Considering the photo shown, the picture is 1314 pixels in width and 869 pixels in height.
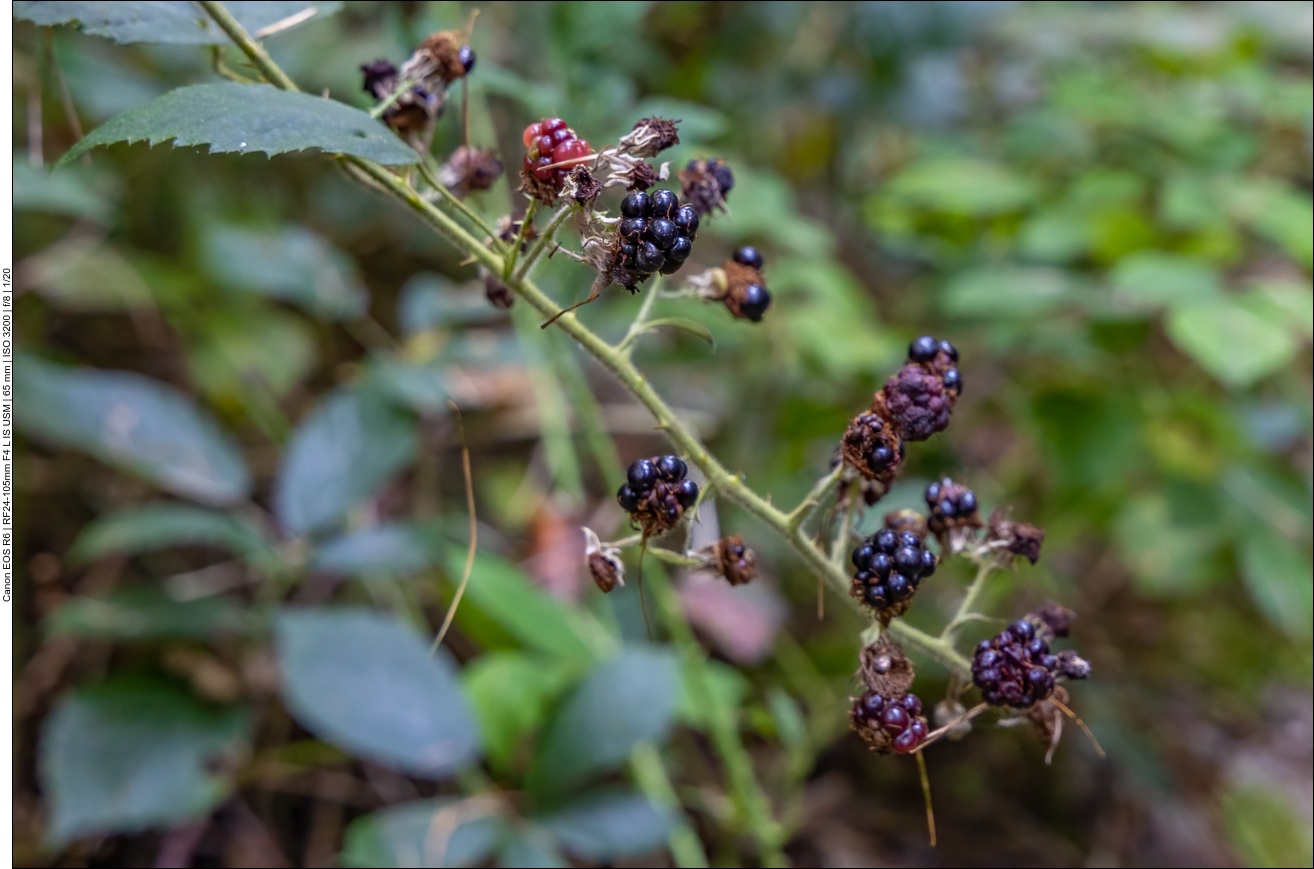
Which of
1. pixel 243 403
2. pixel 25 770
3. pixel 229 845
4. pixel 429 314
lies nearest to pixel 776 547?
pixel 429 314

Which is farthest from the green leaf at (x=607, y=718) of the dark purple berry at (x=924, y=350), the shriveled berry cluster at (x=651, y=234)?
the shriveled berry cluster at (x=651, y=234)

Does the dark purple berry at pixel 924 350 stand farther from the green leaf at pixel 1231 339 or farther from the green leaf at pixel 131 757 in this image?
the green leaf at pixel 131 757

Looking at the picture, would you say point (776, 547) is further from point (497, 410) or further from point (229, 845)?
point (229, 845)

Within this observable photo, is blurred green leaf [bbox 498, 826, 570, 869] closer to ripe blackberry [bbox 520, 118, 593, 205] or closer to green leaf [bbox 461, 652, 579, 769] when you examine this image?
green leaf [bbox 461, 652, 579, 769]

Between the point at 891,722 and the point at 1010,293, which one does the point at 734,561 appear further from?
the point at 1010,293

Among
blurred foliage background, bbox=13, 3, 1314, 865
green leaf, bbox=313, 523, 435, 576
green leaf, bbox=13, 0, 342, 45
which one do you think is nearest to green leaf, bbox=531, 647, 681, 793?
blurred foliage background, bbox=13, 3, 1314, 865

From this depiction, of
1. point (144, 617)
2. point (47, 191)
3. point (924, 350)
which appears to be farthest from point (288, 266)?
point (924, 350)
